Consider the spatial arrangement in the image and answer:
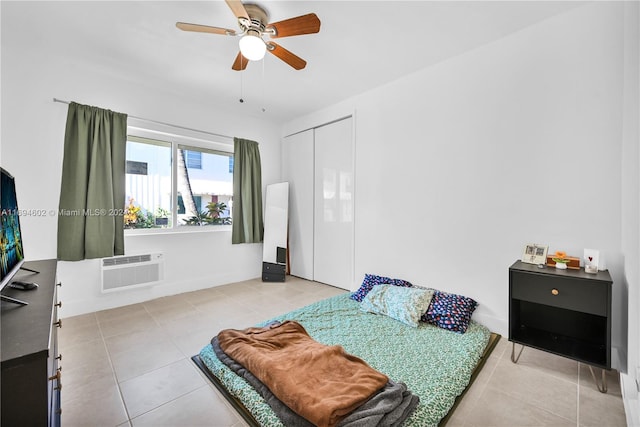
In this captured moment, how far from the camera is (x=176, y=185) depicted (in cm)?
364

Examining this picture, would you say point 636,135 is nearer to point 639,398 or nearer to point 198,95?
point 639,398

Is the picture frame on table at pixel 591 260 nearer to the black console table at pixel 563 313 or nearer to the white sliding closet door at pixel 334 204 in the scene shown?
the black console table at pixel 563 313

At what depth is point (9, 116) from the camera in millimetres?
2480

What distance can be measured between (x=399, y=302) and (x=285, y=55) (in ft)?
7.97

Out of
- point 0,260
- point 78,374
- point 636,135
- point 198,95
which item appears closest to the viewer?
point 0,260

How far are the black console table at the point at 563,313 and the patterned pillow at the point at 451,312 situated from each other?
37 cm

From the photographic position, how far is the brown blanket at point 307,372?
1290mm

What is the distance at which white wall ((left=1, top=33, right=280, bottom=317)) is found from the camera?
2523 mm

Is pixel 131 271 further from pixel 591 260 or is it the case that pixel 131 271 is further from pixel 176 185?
pixel 591 260

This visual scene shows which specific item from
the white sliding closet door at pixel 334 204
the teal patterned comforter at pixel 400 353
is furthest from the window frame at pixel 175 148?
the teal patterned comforter at pixel 400 353

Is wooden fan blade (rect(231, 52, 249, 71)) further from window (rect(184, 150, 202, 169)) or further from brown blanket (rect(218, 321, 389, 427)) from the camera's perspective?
brown blanket (rect(218, 321, 389, 427))

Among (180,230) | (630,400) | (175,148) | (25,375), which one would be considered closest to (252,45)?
(25,375)

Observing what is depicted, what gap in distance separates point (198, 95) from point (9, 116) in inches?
68.9

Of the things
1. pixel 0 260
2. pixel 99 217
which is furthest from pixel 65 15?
pixel 0 260
